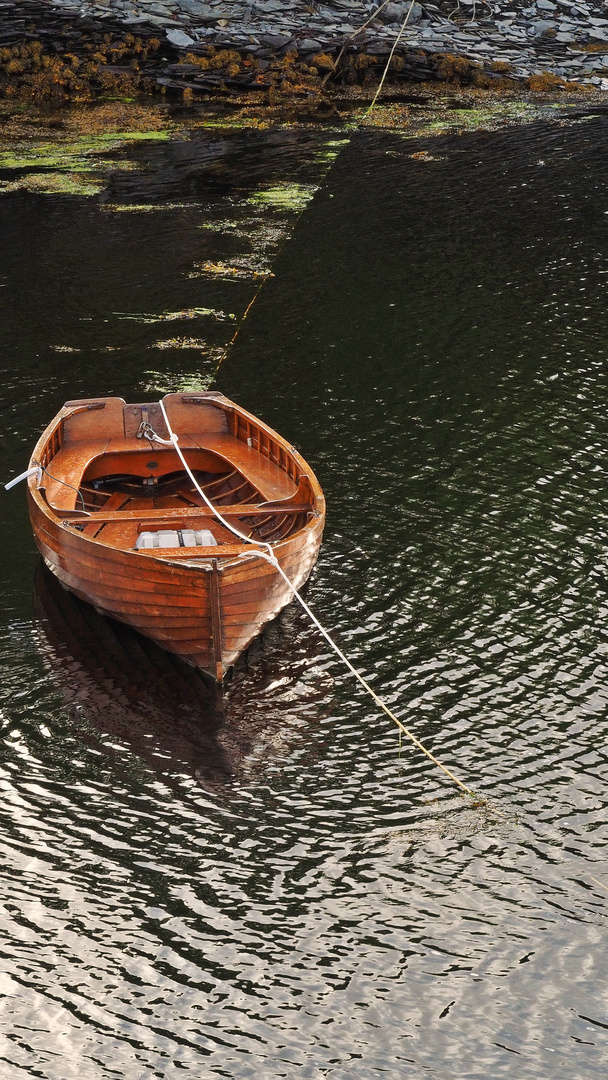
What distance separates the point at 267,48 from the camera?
39188 millimetres

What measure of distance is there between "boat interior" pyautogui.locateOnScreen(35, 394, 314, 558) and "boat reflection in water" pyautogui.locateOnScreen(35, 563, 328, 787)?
1.02m

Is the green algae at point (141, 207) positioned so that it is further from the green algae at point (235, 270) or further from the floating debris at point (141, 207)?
the green algae at point (235, 270)

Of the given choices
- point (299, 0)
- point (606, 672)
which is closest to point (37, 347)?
point (606, 672)

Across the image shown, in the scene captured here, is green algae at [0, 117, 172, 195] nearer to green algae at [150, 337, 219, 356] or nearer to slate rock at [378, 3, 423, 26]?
green algae at [150, 337, 219, 356]

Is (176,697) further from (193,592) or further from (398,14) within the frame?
(398,14)

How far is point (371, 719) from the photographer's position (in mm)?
11125

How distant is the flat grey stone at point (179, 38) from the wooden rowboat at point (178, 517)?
28.1 m

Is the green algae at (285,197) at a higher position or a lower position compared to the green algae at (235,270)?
higher

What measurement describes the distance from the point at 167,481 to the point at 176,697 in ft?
12.4

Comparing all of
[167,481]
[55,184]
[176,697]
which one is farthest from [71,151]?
[176,697]

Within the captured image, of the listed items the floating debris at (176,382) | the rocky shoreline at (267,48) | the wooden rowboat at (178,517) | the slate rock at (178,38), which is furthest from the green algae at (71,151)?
the wooden rowboat at (178,517)

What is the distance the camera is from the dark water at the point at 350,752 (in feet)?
26.8

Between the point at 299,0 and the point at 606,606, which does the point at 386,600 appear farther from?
the point at 299,0

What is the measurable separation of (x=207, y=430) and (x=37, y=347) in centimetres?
609
